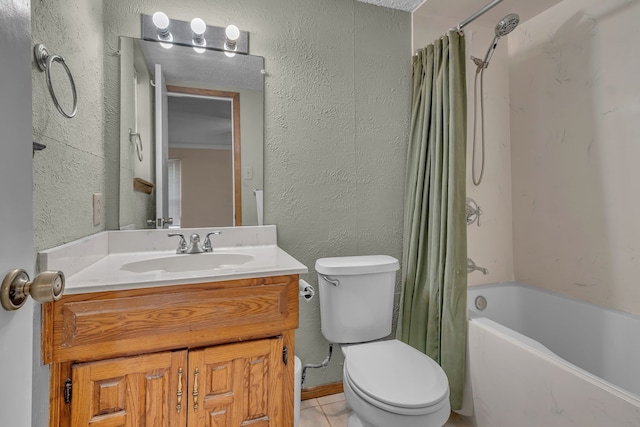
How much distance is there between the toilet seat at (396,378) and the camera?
114 centimetres

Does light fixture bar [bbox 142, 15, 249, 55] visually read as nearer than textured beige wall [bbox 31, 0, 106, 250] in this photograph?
No

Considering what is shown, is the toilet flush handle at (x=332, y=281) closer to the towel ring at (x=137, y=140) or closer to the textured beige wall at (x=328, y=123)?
the textured beige wall at (x=328, y=123)

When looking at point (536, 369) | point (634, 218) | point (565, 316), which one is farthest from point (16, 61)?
point (565, 316)

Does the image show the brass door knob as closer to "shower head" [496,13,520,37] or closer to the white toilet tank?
the white toilet tank

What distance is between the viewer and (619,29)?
1.60 m

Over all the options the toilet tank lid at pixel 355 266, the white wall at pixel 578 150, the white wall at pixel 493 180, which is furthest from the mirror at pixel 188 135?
the white wall at pixel 578 150

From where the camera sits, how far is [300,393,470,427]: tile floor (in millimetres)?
1656

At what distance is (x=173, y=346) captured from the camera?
1.07 metres

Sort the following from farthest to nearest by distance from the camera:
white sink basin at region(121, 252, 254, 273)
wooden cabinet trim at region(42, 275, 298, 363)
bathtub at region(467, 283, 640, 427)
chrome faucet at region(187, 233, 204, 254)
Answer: chrome faucet at region(187, 233, 204, 254), white sink basin at region(121, 252, 254, 273), bathtub at region(467, 283, 640, 427), wooden cabinet trim at region(42, 275, 298, 363)

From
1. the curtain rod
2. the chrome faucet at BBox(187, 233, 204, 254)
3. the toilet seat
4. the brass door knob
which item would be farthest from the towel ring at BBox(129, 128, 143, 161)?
the curtain rod

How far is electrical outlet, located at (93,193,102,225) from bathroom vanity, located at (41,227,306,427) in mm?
234

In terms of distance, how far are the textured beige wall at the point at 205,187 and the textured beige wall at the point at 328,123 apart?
212 mm

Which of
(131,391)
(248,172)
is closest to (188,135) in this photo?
(248,172)

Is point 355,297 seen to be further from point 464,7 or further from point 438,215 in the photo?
point 464,7
